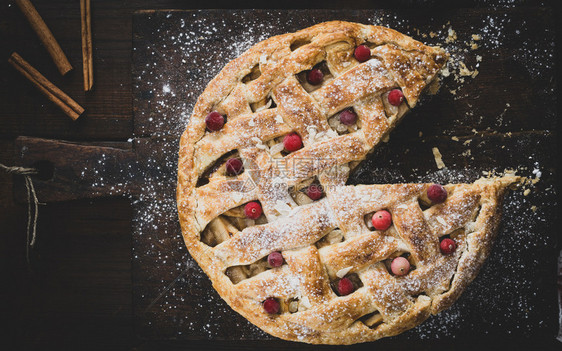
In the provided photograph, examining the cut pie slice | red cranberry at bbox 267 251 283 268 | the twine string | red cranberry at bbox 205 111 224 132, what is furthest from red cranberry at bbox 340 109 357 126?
the twine string

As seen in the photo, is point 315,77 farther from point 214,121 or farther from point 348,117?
point 214,121

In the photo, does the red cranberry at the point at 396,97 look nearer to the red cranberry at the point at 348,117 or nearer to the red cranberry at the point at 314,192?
the red cranberry at the point at 348,117

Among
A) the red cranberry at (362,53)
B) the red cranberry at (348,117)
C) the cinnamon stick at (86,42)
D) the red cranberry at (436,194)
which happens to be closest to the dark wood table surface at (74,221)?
the cinnamon stick at (86,42)

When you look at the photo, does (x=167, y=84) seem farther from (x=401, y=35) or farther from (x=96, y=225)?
(x=401, y=35)

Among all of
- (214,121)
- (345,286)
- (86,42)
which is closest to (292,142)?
(214,121)

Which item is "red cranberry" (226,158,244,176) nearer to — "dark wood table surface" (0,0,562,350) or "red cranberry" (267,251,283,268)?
"red cranberry" (267,251,283,268)
